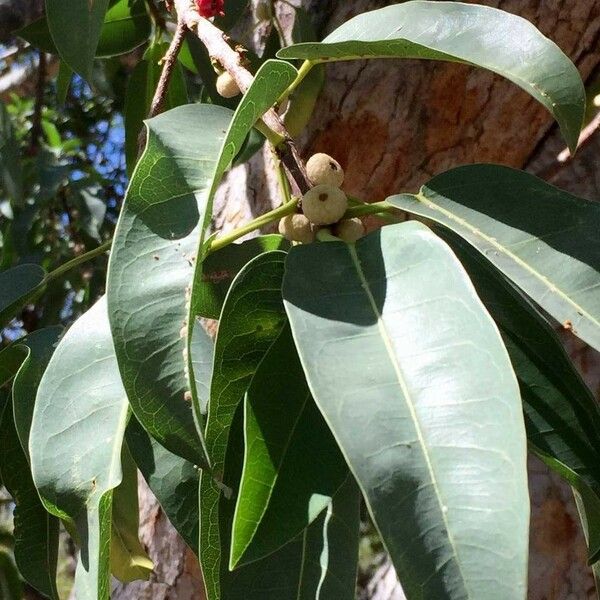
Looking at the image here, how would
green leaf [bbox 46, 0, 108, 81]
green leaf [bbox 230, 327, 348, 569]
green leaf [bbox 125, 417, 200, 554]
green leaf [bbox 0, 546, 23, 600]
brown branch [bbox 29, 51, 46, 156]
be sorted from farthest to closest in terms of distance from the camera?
brown branch [bbox 29, 51, 46, 156] < green leaf [bbox 0, 546, 23, 600] < green leaf [bbox 46, 0, 108, 81] < green leaf [bbox 125, 417, 200, 554] < green leaf [bbox 230, 327, 348, 569]

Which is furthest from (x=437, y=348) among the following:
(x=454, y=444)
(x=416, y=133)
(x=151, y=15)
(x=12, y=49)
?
(x=12, y=49)

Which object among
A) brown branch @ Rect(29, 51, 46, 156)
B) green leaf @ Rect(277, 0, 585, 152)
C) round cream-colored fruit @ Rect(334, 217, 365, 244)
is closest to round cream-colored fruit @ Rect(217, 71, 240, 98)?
green leaf @ Rect(277, 0, 585, 152)

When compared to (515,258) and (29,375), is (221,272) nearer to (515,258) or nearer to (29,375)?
(29,375)

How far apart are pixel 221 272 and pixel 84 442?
0.24 metres

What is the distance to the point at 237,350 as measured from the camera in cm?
69

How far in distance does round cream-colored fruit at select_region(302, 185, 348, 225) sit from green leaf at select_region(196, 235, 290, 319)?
172mm

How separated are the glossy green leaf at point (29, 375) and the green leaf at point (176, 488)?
11 centimetres

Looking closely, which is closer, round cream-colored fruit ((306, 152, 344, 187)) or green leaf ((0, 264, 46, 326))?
round cream-colored fruit ((306, 152, 344, 187))

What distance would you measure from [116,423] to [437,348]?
29 cm

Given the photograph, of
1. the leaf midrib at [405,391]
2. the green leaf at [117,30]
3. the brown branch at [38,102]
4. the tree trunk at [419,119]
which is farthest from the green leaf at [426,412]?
the brown branch at [38,102]

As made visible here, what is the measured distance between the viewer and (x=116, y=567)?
3.44ft

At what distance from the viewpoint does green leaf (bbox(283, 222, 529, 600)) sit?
19.3 inches

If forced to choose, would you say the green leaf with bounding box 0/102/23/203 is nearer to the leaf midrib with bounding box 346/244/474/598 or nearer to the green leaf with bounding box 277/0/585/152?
the green leaf with bounding box 277/0/585/152

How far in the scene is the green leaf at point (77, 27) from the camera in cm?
101
